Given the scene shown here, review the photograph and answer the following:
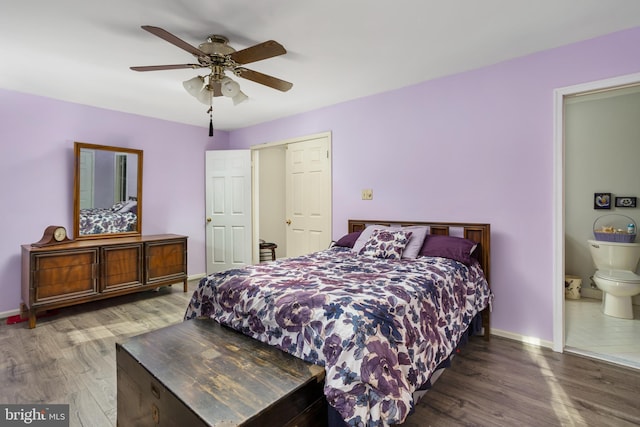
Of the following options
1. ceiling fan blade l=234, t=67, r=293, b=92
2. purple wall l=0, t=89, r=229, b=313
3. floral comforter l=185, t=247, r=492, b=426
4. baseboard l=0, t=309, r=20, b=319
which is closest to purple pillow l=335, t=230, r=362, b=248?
floral comforter l=185, t=247, r=492, b=426

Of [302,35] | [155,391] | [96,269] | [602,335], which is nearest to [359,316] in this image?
[155,391]

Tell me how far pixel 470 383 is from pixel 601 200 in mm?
3204

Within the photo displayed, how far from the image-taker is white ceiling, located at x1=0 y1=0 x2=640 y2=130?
196 cm

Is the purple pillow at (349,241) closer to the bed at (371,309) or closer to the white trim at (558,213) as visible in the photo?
the bed at (371,309)

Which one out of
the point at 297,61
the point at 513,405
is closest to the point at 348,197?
the point at 297,61

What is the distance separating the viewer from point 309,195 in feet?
14.1

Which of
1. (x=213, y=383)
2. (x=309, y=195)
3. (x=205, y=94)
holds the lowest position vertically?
(x=213, y=383)

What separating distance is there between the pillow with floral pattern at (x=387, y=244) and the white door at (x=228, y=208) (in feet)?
7.89

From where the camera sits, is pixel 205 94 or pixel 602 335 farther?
pixel 602 335

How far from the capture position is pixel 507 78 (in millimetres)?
2713

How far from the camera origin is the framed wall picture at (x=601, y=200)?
3723mm

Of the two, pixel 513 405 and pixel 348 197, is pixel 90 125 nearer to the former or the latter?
pixel 348 197

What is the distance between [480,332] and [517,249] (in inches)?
31.3

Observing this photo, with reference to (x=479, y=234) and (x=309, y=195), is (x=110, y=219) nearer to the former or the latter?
(x=309, y=195)
